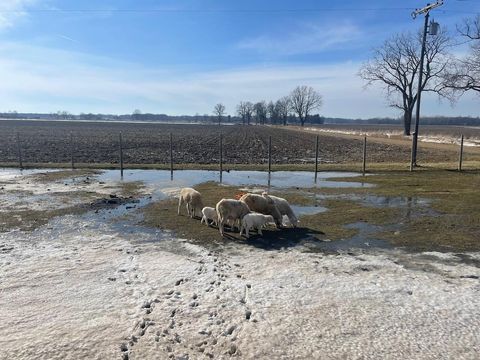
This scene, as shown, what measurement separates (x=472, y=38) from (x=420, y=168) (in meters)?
15.8

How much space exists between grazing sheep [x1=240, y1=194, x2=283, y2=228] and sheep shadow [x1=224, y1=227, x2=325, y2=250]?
0.39 meters

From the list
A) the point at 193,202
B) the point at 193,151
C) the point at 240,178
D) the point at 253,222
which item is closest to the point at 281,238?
the point at 253,222

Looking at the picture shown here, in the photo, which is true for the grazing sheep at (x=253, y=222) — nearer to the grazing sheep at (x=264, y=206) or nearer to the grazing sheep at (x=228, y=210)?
the grazing sheep at (x=228, y=210)

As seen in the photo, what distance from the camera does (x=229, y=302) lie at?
6465mm

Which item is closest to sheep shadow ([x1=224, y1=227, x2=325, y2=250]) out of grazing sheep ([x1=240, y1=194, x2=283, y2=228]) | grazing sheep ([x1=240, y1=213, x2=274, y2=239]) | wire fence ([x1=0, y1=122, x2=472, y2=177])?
grazing sheep ([x1=240, y1=213, x2=274, y2=239])

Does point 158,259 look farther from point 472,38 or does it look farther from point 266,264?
point 472,38

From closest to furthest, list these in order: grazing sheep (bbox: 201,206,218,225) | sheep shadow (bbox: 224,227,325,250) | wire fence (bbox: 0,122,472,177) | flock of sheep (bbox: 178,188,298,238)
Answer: sheep shadow (bbox: 224,227,325,250)
flock of sheep (bbox: 178,188,298,238)
grazing sheep (bbox: 201,206,218,225)
wire fence (bbox: 0,122,472,177)

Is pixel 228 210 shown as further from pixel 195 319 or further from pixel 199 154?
pixel 199 154

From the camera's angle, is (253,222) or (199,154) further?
(199,154)

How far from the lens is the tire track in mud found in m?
5.25

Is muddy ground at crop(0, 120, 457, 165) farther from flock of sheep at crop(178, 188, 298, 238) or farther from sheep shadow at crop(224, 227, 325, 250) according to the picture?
sheep shadow at crop(224, 227, 325, 250)

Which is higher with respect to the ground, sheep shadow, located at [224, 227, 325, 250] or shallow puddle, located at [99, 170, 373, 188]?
shallow puddle, located at [99, 170, 373, 188]

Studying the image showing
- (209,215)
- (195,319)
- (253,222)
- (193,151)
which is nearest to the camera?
(195,319)

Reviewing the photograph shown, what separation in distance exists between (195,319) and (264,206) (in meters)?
5.54
